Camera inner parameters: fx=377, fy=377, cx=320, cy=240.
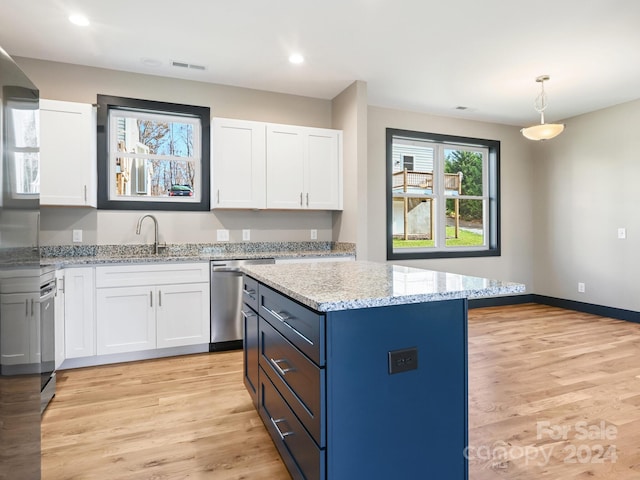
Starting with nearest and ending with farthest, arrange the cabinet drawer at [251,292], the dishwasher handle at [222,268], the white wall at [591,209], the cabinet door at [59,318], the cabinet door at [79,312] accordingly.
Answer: the cabinet drawer at [251,292] → the cabinet door at [59,318] → the cabinet door at [79,312] → the dishwasher handle at [222,268] → the white wall at [591,209]

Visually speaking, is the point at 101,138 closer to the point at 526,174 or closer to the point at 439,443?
the point at 439,443

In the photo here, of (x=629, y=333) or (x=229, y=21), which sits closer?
(x=229, y=21)

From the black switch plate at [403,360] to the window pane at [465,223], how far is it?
425 centimetres

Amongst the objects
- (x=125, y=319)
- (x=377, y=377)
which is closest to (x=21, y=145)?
(x=377, y=377)

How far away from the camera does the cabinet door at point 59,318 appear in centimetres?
288

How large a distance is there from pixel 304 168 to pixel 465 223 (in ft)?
9.07

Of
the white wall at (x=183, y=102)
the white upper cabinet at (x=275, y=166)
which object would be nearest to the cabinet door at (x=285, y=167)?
the white upper cabinet at (x=275, y=166)

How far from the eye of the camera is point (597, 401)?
95.1 inches

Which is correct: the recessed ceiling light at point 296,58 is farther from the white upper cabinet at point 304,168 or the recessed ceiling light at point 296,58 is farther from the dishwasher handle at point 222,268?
the dishwasher handle at point 222,268

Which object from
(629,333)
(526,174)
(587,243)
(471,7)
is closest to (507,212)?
(526,174)

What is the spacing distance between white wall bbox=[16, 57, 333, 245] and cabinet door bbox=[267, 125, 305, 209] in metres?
0.33

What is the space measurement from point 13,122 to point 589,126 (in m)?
5.98

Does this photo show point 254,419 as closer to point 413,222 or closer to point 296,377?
point 296,377

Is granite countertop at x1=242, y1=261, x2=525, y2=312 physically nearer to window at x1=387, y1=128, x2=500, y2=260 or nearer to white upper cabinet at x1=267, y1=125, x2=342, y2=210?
white upper cabinet at x1=267, y1=125, x2=342, y2=210
